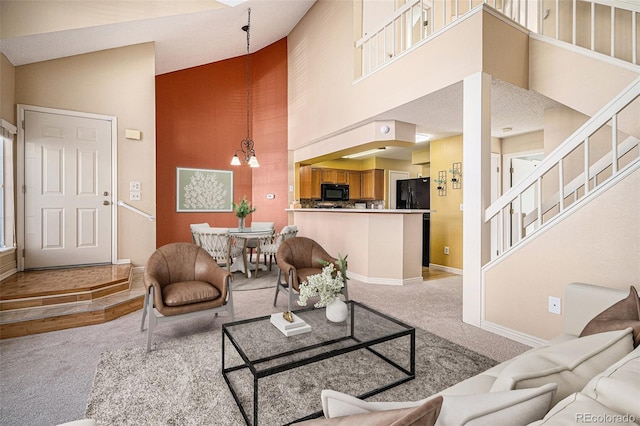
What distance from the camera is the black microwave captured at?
804 cm

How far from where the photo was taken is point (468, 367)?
7.52 feet

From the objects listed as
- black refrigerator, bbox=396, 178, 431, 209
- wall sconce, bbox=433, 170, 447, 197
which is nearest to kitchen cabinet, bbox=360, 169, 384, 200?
black refrigerator, bbox=396, 178, 431, 209

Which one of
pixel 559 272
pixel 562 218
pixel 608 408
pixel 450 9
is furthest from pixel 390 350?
pixel 450 9

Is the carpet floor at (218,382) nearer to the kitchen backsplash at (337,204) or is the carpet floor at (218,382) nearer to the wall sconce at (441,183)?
the wall sconce at (441,183)

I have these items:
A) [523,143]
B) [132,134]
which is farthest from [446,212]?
[132,134]

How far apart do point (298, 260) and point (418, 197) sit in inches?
159

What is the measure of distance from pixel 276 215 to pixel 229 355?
15.8ft

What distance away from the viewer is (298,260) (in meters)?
3.81

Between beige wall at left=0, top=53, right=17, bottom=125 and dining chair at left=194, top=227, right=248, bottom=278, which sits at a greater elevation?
beige wall at left=0, top=53, right=17, bottom=125

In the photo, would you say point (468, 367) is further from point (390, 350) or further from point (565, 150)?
point (565, 150)

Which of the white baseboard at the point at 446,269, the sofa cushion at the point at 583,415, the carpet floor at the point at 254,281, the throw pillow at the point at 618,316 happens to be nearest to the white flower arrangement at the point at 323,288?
the throw pillow at the point at 618,316

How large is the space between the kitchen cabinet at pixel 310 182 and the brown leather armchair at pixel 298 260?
3587 millimetres

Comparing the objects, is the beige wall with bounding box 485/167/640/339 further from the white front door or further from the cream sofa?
the white front door

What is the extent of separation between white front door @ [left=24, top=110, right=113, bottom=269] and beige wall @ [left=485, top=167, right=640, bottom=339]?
5.06 m
